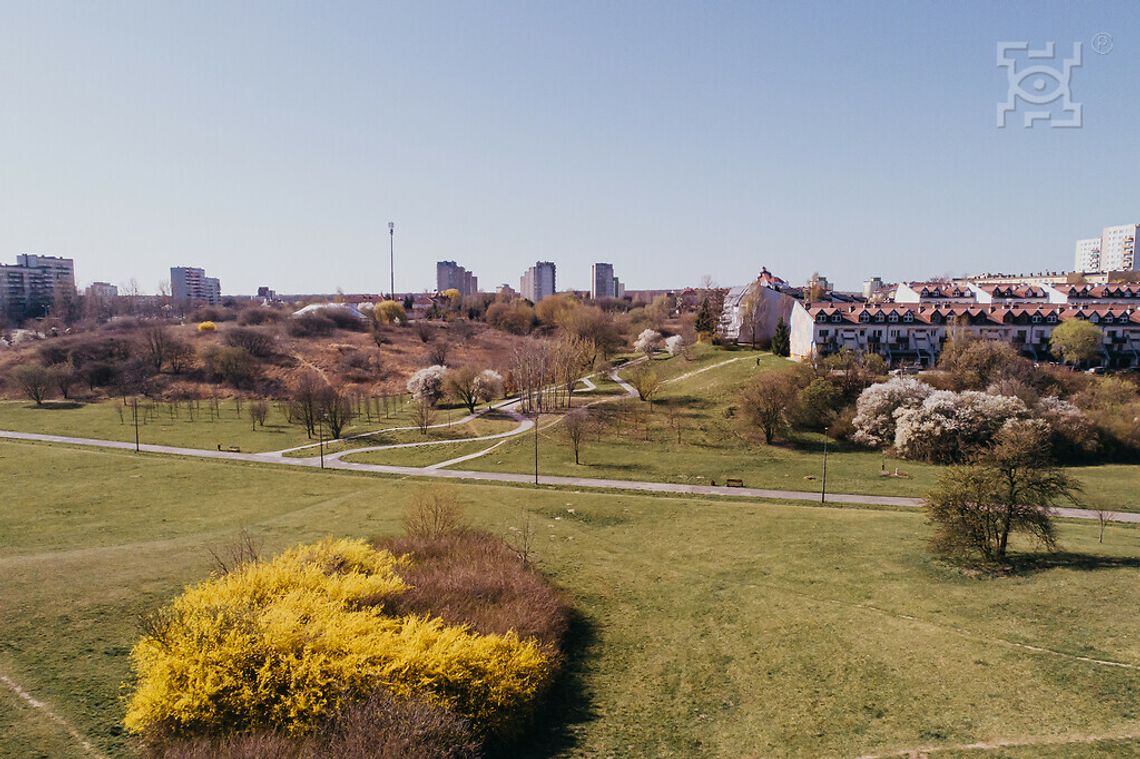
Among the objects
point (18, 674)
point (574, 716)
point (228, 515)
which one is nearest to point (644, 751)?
point (574, 716)

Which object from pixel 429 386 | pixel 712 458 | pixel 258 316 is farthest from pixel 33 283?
pixel 712 458

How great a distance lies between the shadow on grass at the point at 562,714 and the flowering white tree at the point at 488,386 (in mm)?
52010

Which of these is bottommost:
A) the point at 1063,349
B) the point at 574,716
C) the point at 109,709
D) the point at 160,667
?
the point at 574,716

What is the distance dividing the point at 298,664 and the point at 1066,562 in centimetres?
2816

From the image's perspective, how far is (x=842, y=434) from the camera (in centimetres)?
5572

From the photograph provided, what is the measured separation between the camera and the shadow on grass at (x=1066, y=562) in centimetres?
2530

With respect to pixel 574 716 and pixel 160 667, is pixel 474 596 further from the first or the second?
pixel 160 667

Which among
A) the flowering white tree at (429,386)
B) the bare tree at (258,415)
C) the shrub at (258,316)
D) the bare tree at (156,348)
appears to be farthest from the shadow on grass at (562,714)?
the shrub at (258,316)

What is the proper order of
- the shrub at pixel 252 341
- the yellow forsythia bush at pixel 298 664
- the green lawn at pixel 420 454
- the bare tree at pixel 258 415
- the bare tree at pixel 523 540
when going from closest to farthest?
the yellow forsythia bush at pixel 298 664 → the bare tree at pixel 523 540 → the green lawn at pixel 420 454 → the bare tree at pixel 258 415 → the shrub at pixel 252 341

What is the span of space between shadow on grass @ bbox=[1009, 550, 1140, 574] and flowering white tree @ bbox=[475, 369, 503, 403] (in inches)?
2098

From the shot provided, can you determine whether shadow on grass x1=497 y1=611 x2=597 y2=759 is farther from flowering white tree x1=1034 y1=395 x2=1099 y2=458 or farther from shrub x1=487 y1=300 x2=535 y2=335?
shrub x1=487 y1=300 x2=535 y2=335

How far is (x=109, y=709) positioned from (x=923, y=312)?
3174 inches

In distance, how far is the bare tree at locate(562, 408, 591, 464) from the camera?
166ft

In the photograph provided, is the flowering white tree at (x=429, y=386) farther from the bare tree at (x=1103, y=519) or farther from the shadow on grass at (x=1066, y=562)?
the bare tree at (x=1103, y=519)
